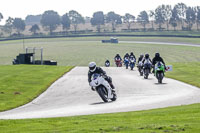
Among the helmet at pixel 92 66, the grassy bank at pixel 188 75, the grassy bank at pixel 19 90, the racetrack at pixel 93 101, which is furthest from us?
the grassy bank at pixel 188 75

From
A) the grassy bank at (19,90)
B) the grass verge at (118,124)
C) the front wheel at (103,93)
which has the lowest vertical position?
the grassy bank at (19,90)

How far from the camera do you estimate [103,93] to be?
1800cm

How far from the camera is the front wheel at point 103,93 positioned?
58.5 ft

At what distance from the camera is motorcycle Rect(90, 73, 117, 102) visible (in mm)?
17609

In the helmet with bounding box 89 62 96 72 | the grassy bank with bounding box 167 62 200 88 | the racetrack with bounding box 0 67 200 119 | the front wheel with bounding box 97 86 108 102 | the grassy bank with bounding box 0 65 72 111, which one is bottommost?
the grassy bank with bounding box 167 62 200 88

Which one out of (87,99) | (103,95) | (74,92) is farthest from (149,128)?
(74,92)

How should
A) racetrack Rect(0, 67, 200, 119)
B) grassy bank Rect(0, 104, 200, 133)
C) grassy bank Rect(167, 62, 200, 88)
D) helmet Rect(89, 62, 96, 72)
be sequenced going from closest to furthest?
grassy bank Rect(0, 104, 200, 133) → racetrack Rect(0, 67, 200, 119) → helmet Rect(89, 62, 96, 72) → grassy bank Rect(167, 62, 200, 88)

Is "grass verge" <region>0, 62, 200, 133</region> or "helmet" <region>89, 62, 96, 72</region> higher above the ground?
"helmet" <region>89, 62, 96, 72</region>

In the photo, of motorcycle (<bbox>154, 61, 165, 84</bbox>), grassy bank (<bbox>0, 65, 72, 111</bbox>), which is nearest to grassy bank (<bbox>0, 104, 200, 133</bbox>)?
grassy bank (<bbox>0, 65, 72, 111</bbox>)

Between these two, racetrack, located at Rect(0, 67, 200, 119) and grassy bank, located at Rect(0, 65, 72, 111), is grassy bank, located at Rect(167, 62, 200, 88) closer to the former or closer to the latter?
racetrack, located at Rect(0, 67, 200, 119)

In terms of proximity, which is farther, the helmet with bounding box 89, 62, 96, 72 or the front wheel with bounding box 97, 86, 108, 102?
the front wheel with bounding box 97, 86, 108, 102

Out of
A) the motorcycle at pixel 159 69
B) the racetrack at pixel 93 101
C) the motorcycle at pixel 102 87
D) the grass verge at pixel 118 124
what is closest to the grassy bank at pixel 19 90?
the racetrack at pixel 93 101

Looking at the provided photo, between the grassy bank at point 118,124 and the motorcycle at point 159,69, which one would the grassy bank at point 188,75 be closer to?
the motorcycle at point 159,69

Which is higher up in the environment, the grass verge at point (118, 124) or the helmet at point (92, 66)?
the helmet at point (92, 66)
